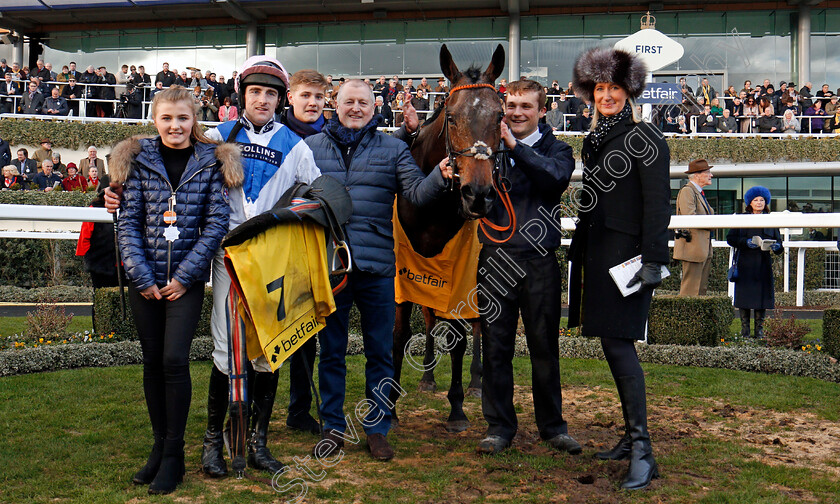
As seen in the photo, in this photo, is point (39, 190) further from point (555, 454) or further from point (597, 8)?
point (597, 8)

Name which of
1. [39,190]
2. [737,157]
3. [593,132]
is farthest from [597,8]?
[593,132]

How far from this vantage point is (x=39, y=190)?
52.4 feet

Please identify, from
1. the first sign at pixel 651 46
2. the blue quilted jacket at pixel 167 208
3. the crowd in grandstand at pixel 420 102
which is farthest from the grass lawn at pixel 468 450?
the crowd in grandstand at pixel 420 102

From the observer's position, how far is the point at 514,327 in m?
4.18

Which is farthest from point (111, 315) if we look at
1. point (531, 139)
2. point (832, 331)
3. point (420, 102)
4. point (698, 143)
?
point (698, 143)

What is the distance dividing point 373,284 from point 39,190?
577 inches

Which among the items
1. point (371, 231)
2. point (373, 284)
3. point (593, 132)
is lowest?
point (373, 284)

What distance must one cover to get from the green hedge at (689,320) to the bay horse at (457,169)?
267 centimetres

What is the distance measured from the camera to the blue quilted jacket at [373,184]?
4.00 meters

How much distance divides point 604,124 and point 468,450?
203 cm

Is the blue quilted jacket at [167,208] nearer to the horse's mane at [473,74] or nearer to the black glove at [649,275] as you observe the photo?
the horse's mane at [473,74]

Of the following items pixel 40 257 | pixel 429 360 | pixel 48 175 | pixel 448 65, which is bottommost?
pixel 429 360

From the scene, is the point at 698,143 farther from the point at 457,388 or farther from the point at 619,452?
the point at 619,452

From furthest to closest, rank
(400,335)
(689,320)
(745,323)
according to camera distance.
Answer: (745,323), (689,320), (400,335)
